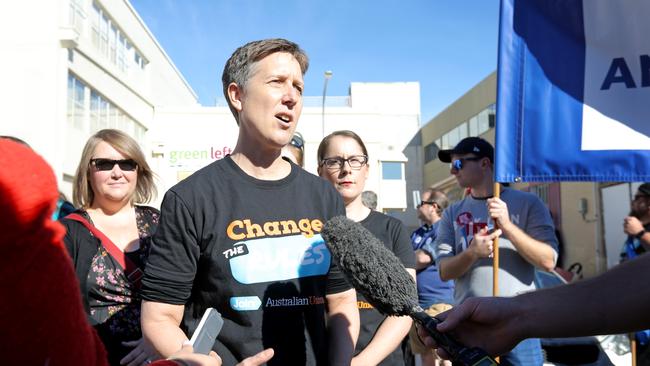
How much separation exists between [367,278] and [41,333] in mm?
1098

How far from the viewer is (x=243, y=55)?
2.13m

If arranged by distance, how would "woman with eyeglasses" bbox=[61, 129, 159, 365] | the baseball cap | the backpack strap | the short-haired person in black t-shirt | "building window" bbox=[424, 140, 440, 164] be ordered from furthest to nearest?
"building window" bbox=[424, 140, 440, 164], the baseball cap, the backpack strap, "woman with eyeglasses" bbox=[61, 129, 159, 365], the short-haired person in black t-shirt

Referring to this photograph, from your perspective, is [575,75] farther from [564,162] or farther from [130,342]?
[130,342]

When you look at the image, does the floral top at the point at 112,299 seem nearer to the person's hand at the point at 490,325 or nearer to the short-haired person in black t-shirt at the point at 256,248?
the short-haired person in black t-shirt at the point at 256,248

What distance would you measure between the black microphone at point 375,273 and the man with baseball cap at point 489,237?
5.82 ft

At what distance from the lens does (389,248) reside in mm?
2990

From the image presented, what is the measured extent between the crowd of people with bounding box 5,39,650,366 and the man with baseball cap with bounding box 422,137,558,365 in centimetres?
1

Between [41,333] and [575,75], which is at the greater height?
[575,75]

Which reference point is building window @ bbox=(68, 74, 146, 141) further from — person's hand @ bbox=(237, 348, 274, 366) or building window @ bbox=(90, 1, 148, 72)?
person's hand @ bbox=(237, 348, 274, 366)

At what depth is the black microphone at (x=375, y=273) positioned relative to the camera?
1617mm

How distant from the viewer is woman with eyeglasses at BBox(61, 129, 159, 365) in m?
2.65

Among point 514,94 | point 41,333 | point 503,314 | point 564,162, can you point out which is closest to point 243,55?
point 503,314

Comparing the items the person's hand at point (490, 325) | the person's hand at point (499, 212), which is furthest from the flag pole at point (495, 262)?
the person's hand at point (490, 325)

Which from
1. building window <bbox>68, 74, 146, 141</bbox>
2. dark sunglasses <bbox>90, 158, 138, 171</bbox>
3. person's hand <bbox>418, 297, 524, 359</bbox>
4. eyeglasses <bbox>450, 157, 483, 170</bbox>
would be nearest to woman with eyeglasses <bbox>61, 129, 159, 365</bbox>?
dark sunglasses <bbox>90, 158, 138, 171</bbox>
